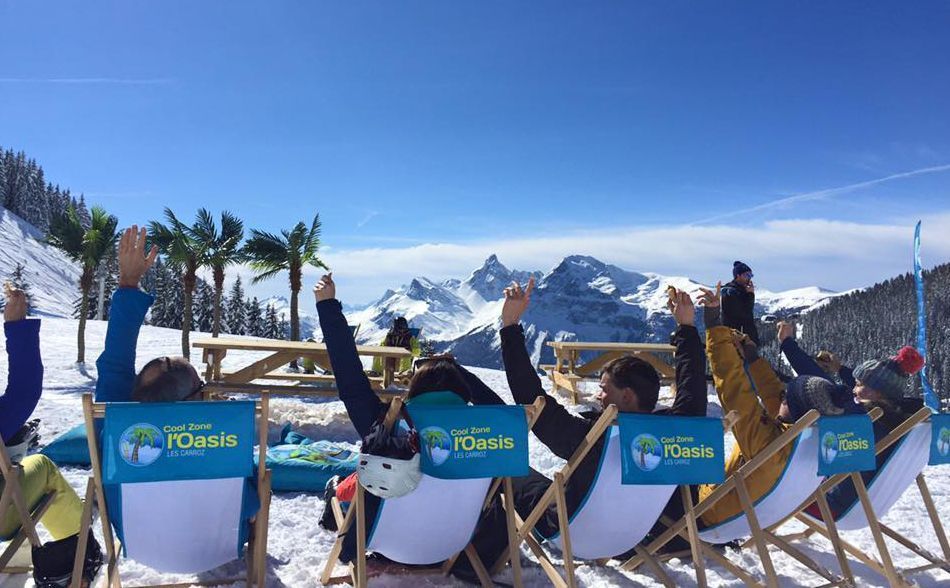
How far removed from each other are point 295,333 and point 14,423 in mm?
17125

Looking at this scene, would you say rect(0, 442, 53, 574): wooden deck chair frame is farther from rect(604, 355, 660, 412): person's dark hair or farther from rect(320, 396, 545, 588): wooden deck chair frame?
rect(604, 355, 660, 412): person's dark hair

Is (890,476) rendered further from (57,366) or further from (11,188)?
(11,188)

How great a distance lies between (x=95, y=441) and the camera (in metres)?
2.70

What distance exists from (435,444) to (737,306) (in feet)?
14.6

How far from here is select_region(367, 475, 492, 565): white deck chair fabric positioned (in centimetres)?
302

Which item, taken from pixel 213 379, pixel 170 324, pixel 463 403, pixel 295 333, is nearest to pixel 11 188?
pixel 170 324

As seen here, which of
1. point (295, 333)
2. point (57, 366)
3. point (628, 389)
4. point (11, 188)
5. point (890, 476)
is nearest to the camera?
point (628, 389)

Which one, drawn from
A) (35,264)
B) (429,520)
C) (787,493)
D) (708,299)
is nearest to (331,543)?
(429,520)

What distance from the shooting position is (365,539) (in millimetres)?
3078

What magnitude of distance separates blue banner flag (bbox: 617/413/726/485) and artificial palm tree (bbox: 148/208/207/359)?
49.9ft

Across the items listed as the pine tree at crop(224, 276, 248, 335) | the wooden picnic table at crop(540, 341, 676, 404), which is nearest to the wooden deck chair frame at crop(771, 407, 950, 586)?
the wooden picnic table at crop(540, 341, 676, 404)

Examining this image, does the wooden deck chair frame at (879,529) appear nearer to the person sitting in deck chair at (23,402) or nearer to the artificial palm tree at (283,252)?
the person sitting in deck chair at (23,402)

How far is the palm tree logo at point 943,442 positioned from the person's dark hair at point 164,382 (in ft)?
14.9

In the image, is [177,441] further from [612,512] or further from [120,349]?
[612,512]
